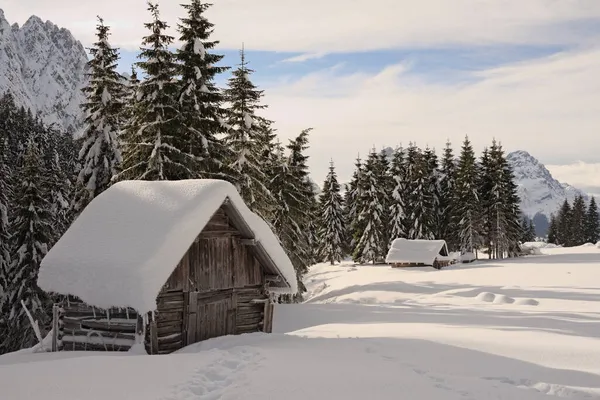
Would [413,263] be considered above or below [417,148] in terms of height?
below

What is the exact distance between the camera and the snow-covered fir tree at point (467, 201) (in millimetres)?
61031

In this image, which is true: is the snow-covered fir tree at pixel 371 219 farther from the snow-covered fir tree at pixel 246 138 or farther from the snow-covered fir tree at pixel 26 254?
the snow-covered fir tree at pixel 26 254

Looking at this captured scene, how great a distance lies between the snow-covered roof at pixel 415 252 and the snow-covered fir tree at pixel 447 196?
9820mm

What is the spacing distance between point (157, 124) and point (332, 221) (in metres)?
46.6

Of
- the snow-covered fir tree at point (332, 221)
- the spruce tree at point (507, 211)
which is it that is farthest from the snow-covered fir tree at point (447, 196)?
the snow-covered fir tree at point (332, 221)

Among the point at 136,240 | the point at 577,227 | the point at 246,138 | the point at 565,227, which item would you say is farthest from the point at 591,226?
the point at 136,240

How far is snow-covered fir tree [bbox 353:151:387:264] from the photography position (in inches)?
2474

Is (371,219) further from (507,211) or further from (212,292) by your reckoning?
(212,292)

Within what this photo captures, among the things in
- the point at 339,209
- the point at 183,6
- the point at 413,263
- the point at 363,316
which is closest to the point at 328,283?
the point at 413,263

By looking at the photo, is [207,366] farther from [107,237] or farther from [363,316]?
[363,316]

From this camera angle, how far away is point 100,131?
87.7 feet

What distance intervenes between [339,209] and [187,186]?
53.9 metres

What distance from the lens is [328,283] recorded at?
5194cm

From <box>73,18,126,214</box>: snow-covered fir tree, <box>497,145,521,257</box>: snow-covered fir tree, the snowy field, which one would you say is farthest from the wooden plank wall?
<box>497,145,521,257</box>: snow-covered fir tree
